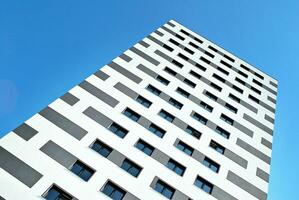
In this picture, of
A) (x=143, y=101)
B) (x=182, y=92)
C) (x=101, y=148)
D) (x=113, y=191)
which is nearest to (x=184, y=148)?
(x=143, y=101)

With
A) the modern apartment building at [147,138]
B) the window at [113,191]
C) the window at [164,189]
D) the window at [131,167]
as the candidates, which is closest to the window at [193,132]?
the modern apartment building at [147,138]

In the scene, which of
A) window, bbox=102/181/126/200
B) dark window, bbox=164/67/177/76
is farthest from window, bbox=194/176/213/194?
dark window, bbox=164/67/177/76

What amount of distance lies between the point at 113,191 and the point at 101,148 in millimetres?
3169

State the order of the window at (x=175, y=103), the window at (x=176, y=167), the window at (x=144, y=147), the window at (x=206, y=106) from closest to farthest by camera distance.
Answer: the window at (x=176, y=167) < the window at (x=144, y=147) < the window at (x=175, y=103) < the window at (x=206, y=106)

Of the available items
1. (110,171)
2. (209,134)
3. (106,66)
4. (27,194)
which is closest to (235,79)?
(209,134)

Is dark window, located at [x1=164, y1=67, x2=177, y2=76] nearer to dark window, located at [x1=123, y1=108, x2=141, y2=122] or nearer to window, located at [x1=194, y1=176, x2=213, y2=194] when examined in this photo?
dark window, located at [x1=123, y1=108, x2=141, y2=122]

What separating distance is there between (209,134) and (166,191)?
7458 mm

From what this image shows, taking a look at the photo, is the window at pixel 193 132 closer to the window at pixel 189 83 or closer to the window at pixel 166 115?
the window at pixel 166 115

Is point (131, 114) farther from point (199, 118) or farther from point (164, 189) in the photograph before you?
point (164, 189)

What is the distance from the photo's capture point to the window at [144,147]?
71.7 ft

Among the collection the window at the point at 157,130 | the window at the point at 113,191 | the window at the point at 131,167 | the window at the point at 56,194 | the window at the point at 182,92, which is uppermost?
the window at the point at 182,92

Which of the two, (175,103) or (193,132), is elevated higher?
(175,103)

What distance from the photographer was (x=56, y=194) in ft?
56.4

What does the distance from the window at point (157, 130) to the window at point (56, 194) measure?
27.1 feet
